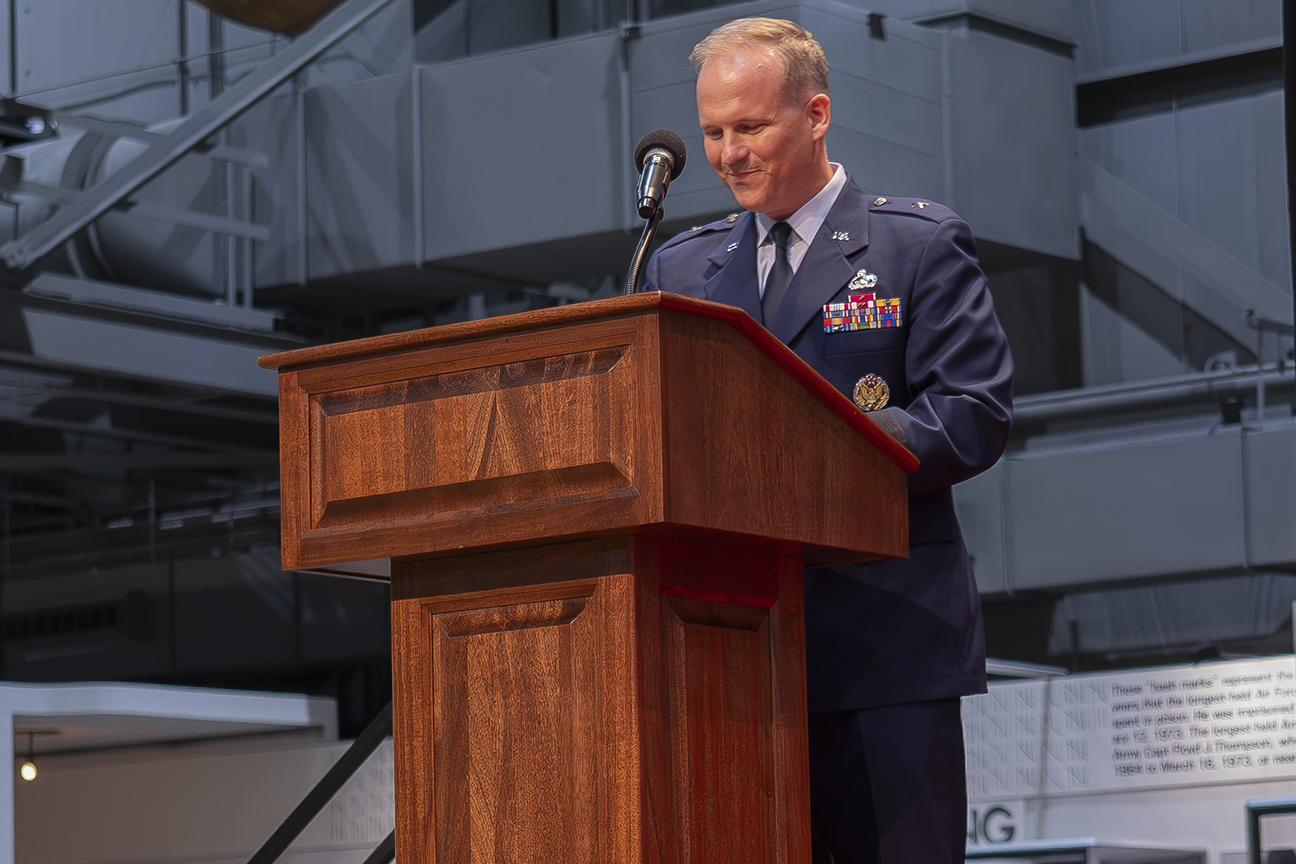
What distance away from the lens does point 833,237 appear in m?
1.84

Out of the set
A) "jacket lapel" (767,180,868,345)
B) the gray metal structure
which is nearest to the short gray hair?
"jacket lapel" (767,180,868,345)

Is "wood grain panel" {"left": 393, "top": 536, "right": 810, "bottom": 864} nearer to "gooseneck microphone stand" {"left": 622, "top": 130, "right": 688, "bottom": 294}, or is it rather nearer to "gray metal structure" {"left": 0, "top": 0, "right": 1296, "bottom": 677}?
"gooseneck microphone stand" {"left": 622, "top": 130, "right": 688, "bottom": 294}

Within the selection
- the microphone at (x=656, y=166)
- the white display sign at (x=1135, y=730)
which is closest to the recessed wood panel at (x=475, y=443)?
the microphone at (x=656, y=166)

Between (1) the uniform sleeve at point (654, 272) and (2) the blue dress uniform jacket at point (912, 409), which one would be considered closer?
(2) the blue dress uniform jacket at point (912, 409)

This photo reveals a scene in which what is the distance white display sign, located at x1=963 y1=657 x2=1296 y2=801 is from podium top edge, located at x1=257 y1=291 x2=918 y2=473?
465 centimetres

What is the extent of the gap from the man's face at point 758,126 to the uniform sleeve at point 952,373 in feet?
0.49

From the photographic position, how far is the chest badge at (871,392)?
69.3 inches

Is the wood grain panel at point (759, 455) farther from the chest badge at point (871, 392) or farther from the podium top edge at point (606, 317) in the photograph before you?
the chest badge at point (871, 392)

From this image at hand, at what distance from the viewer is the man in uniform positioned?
1663 mm

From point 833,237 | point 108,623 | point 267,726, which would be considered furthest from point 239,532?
point 833,237

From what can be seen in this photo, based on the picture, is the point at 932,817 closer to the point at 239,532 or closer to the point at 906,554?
the point at 906,554

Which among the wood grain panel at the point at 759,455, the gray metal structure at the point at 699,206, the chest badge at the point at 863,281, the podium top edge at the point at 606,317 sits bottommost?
the wood grain panel at the point at 759,455

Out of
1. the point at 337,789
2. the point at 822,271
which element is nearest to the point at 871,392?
the point at 822,271

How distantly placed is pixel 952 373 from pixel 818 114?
0.98ft
